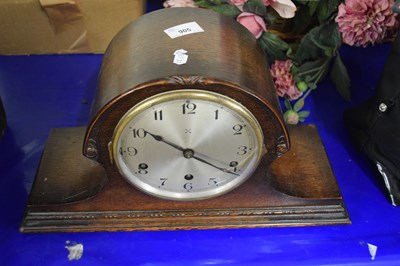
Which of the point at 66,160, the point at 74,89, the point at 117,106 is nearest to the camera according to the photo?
the point at 117,106

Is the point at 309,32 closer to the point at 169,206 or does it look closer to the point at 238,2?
the point at 238,2

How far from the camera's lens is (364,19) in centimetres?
108

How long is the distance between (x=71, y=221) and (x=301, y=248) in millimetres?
459

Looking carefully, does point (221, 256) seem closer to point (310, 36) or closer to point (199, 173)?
point (199, 173)

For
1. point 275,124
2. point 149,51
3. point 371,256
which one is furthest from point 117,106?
point 371,256

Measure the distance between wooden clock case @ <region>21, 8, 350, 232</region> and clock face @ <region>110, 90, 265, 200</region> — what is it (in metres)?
0.02

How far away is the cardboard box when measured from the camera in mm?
1253

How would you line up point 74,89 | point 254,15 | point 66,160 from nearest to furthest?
point 66,160
point 254,15
point 74,89

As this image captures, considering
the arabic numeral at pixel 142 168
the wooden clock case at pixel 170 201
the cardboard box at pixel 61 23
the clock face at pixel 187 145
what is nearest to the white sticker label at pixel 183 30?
the wooden clock case at pixel 170 201

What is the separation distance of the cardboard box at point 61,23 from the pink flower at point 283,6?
0.39 metres

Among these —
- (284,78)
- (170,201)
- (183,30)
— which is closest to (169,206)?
(170,201)

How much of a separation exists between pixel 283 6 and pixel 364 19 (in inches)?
7.3

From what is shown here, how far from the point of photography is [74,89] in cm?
128

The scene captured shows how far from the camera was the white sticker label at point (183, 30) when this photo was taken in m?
0.85
